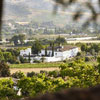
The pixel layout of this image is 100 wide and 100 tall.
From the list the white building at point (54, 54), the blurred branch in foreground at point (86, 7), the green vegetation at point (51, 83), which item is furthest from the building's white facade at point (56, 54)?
the blurred branch in foreground at point (86, 7)

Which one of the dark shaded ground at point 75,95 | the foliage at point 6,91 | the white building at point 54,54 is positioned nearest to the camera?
the dark shaded ground at point 75,95

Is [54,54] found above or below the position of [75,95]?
below

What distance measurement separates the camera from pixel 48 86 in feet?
63.1

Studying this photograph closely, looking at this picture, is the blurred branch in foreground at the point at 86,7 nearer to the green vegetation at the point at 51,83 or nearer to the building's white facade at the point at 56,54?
the green vegetation at the point at 51,83

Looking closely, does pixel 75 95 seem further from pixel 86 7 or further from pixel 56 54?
pixel 56 54

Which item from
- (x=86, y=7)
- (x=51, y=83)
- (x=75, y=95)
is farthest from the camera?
(x=51, y=83)

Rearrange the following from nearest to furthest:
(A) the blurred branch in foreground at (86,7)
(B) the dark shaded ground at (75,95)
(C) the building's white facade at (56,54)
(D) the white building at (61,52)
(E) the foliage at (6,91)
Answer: (B) the dark shaded ground at (75,95), (A) the blurred branch in foreground at (86,7), (E) the foliage at (6,91), (C) the building's white facade at (56,54), (D) the white building at (61,52)

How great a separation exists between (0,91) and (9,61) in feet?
121

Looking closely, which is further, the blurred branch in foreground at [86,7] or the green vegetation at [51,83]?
the green vegetation at [51,83]

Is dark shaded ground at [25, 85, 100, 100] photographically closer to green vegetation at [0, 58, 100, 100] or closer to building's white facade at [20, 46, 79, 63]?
green vegetation at [0, 58, 100, 100]

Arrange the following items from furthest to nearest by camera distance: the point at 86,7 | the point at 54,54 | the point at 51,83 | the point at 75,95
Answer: the point at 54,54 < the point at 51,83 < the point at 86,7 < the point at 75,95

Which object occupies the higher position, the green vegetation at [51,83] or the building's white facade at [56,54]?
the green vegetation at [51,83]

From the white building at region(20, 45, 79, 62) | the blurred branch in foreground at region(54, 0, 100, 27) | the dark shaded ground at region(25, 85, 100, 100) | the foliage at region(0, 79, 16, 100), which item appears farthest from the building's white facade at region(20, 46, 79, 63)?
the dark shaded ground at region(25, 85, 100, 100)

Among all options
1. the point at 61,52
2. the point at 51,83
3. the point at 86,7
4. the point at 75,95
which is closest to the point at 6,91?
the point at 51,83
